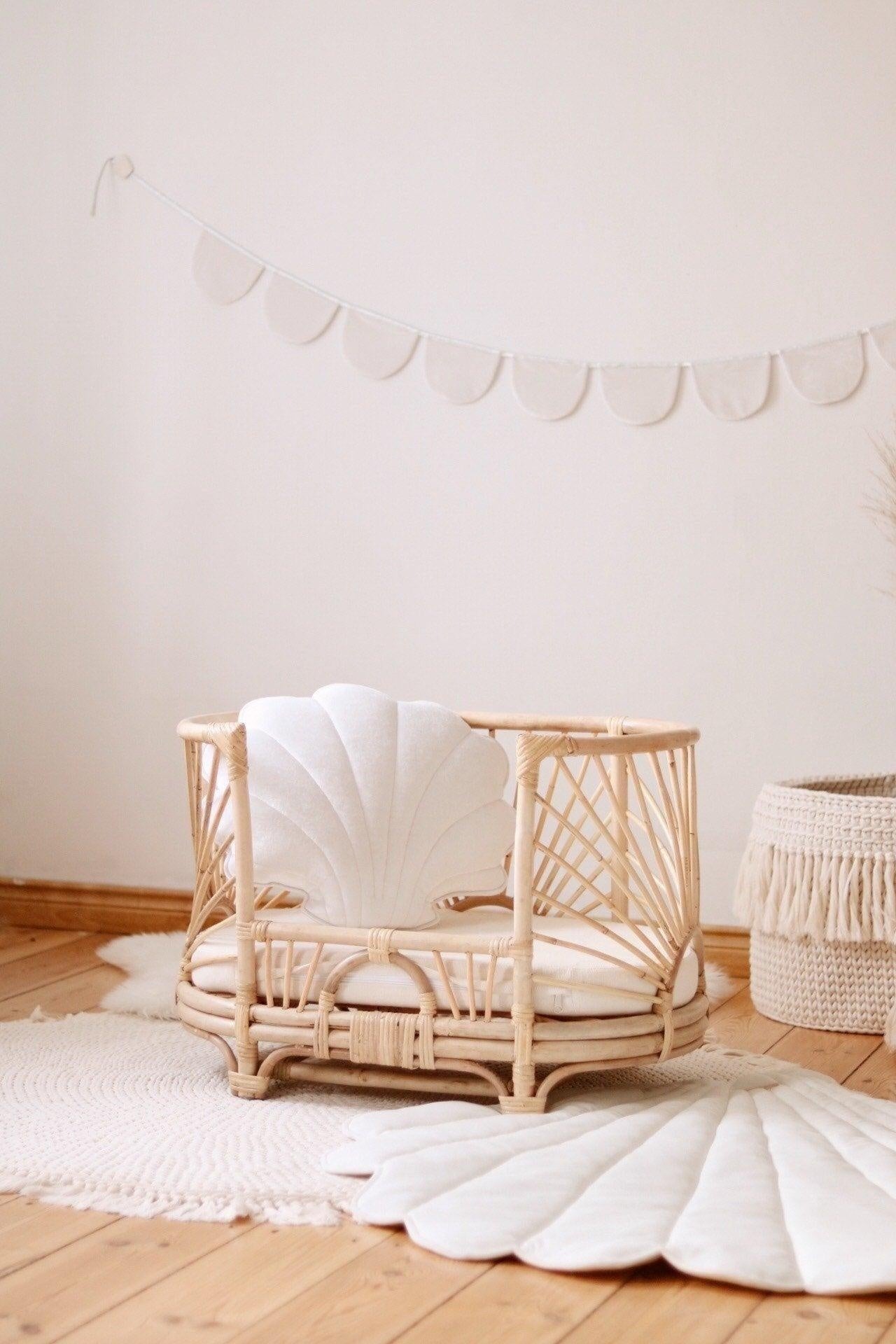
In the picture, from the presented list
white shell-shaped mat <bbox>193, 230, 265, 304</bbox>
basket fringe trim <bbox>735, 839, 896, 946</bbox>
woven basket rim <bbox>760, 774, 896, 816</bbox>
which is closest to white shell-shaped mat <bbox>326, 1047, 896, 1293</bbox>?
basket fringe trim <bbox>735, 839, 896, 946</bbox>

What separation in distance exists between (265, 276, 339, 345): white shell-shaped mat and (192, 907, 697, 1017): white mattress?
1.32 m

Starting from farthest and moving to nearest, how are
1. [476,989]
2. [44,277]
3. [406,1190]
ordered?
[44,277] < [476,989] < [406,1190]

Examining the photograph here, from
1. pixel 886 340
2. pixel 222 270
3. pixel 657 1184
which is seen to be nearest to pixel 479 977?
pixel 657 1184

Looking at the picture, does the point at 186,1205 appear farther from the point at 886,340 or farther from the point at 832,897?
the point at 886,340

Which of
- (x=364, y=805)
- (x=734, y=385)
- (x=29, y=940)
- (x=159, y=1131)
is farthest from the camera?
(x=29, y=940)

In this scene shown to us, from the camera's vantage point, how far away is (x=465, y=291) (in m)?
2.65

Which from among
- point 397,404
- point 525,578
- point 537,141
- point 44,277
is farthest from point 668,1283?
point 44,277

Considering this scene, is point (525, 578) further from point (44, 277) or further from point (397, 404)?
point (44, 277)

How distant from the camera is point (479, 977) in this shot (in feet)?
5.55

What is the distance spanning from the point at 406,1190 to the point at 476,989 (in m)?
0.35

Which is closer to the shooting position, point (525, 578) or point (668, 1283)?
point (668, 1283)

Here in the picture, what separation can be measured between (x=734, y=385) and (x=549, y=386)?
1.09 ft

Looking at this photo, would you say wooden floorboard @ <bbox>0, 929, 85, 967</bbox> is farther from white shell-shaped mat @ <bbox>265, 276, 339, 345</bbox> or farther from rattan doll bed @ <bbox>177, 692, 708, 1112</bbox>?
white shell-shaped mat @ <bbox>265, 276, 339, 345</bbox>

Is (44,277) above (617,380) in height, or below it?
above
